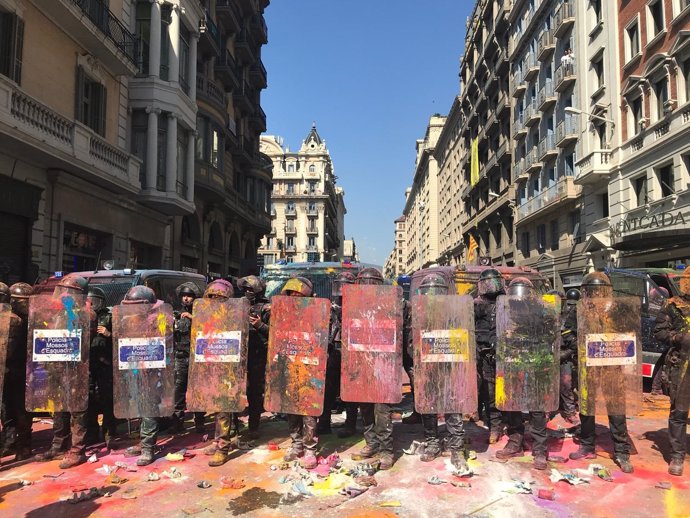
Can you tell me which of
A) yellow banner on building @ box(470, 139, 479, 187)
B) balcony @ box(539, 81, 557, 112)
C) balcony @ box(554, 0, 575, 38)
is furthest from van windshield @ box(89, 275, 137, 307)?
yellow banner on building @ box(470, 139, 479, 187)

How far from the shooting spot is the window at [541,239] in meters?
29.6

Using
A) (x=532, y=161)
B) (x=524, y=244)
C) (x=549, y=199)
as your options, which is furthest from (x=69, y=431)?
(x=524, y=244)

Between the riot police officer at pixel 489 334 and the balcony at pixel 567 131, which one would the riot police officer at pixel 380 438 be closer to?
the riot police officer at pixel 489 334

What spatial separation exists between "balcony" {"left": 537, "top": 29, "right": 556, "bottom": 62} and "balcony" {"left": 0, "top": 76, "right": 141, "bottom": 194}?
23021 mm

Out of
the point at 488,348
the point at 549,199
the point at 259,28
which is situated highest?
the point at 259,28

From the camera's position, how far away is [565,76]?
81.1 ft

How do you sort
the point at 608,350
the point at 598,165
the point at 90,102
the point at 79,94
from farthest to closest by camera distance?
the point at 598,165 → the point at 90,102 → the point at 79,94 → the point at 608,350

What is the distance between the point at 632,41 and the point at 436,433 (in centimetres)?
2140

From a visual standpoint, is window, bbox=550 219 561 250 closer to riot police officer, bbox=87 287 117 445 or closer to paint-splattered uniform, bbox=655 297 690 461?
Result: paint-splattered uniform, bbox=655 297 690 461

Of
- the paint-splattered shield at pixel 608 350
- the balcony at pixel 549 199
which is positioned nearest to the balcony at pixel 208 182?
the balcony at pixel 549 199

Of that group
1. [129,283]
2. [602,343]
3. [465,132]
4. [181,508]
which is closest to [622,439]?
[602,343]

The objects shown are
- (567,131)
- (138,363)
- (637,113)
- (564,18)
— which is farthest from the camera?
(564,18)

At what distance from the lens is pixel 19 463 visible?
5.31 m

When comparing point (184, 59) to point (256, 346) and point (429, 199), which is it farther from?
point (429, 199)
